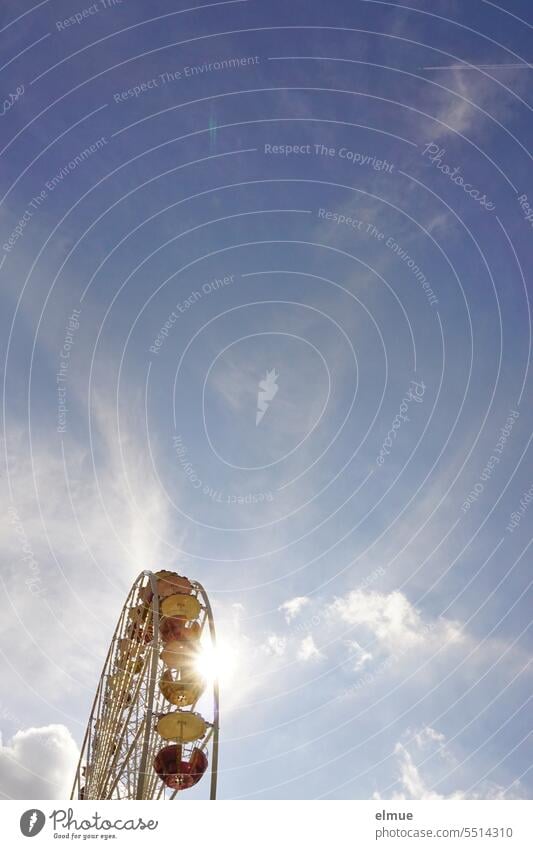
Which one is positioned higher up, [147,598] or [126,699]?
[147,598]

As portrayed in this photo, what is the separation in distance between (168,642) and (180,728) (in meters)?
5.89

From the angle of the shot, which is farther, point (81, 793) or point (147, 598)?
point (147, 598)

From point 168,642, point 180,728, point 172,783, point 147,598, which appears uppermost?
point 147,598
